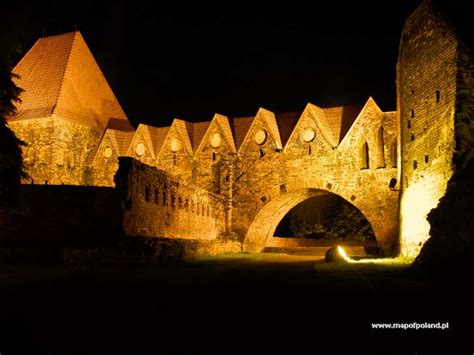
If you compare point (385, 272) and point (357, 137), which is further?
point (357, 137)

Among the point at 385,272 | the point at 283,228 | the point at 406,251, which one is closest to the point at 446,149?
the point at 385,272

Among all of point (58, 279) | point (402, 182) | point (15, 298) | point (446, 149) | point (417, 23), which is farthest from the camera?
point (402, 182)

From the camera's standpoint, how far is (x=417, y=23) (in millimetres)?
15383

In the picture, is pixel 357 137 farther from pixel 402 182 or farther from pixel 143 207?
pixel 143 207

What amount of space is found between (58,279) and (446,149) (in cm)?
929

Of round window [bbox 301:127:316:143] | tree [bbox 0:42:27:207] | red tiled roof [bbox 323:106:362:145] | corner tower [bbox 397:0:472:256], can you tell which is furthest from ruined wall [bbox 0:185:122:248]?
red tiled roof [bbox 323:106:362:145]

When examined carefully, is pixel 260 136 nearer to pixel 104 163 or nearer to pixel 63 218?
pixel 104 163

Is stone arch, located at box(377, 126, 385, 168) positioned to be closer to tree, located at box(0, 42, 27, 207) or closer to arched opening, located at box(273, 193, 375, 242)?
arched opening, located at box(273, 193, 375, 242)

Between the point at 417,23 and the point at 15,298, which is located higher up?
the point at 417,23

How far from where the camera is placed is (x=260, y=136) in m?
24.5

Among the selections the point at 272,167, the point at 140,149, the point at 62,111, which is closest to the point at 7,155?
the point at 272,167

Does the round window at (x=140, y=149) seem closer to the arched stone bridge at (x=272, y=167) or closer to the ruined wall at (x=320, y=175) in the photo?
the arched stone bridge at (x=272, y=167)

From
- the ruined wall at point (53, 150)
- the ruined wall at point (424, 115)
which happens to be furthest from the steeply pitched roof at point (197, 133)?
the ruined wall at point (424, 115)

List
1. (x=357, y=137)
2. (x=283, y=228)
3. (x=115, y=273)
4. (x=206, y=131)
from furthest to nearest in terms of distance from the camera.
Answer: (x=283, y=228)
(x=206, y=131)
(x=357, y=137)
(x=115, y=273)
